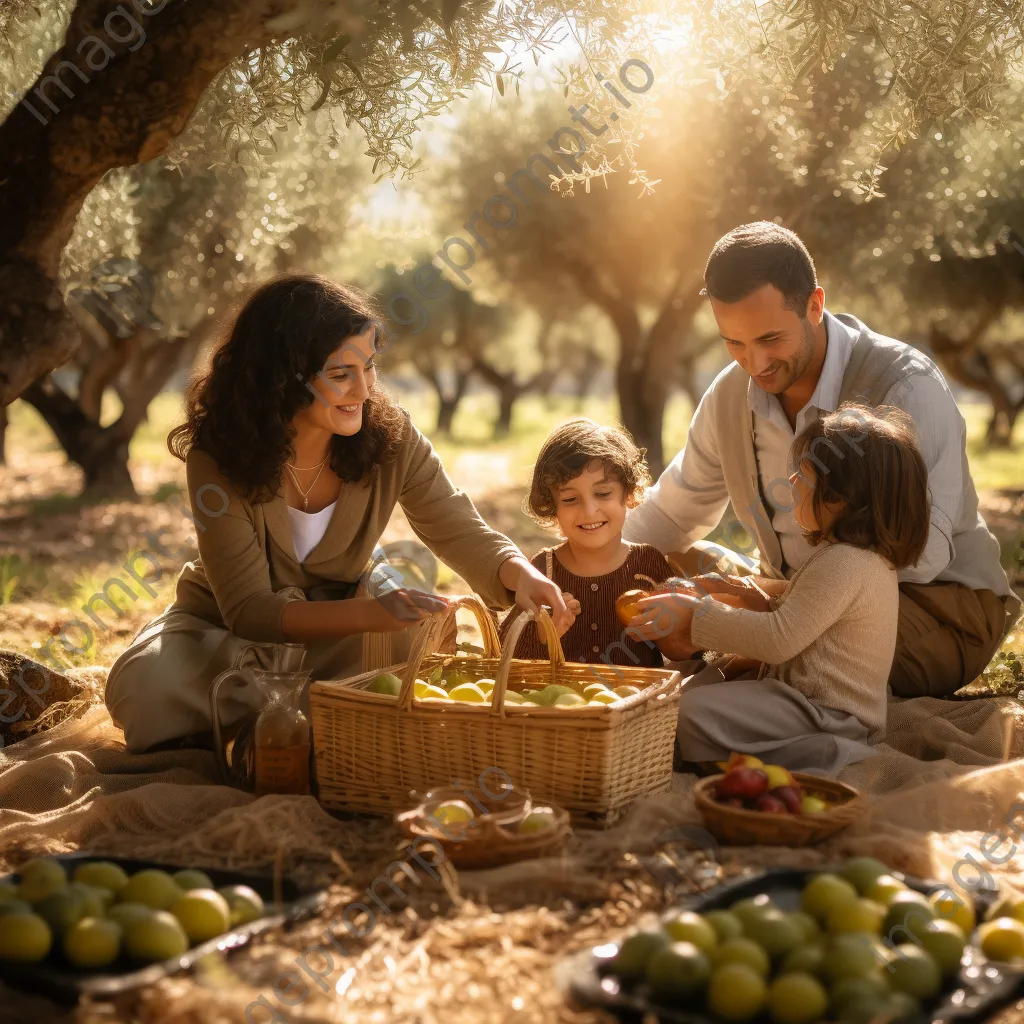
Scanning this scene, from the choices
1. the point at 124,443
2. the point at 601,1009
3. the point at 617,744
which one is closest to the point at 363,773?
the point at 617,744

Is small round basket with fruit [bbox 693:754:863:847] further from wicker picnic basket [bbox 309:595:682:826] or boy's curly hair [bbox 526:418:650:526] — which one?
boy's curly hair [bbox 526:418:650:526]

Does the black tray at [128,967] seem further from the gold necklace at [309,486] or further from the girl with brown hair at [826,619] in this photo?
the gold necklace at [309,486]

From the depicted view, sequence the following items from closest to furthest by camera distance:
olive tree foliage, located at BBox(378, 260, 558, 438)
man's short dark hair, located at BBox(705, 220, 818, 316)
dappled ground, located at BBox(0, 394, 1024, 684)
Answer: man's short dark hair, located at BBox(705, 220, 818, 316), dappled ground, located at BBox(0, 394, 1024, 684), olive tree foliage, located at BBox(378, 260, 558, 438)

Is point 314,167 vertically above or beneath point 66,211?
above

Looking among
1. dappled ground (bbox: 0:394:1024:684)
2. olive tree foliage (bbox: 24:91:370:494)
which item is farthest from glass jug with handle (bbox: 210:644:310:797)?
olive tree foliage (bbox: 24:91:370:494)

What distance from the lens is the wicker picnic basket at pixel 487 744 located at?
3.50m

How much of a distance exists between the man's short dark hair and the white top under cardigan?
68.6 inches

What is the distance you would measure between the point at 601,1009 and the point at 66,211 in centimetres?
341

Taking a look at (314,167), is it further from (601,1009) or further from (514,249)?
(601,1009)

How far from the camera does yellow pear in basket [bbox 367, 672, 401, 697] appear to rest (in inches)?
152

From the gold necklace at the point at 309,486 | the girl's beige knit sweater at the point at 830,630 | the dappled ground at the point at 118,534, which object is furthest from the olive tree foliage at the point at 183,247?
the girl's beige knit sweater at the point at 830,630

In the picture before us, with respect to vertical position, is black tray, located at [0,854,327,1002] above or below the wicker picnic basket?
below

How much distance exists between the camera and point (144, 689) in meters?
4.32

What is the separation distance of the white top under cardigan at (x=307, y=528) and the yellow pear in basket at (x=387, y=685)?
854 mm
